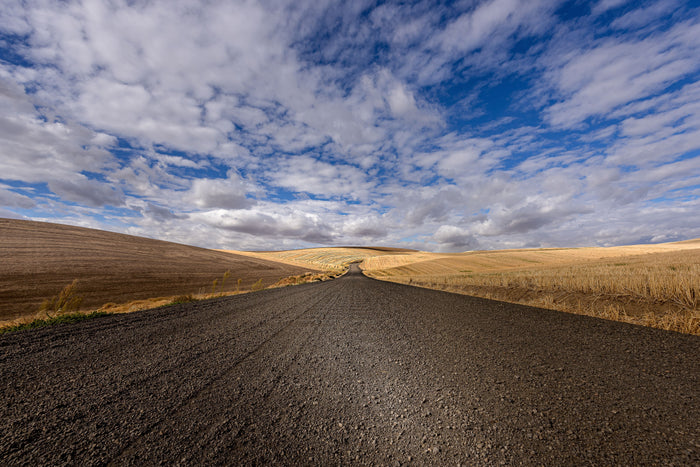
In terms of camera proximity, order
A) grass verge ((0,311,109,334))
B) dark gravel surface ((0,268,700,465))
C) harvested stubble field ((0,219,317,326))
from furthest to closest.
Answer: harvested stubble field ((0,219,317,326)) → grass verge ((0,311,109,334)) → dark gravel surface ((0,268,700,465))

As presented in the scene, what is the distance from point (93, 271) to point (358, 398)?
30467 mm

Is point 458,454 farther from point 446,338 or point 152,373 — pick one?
point 152,373

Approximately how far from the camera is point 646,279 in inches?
260

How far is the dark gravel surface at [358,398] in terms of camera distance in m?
1.91

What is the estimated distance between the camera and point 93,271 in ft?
73.6

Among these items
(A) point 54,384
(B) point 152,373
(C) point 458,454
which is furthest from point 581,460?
(A) point 54,384

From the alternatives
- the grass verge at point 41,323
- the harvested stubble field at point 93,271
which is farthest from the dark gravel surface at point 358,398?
the harvested stubble field at point 93,271

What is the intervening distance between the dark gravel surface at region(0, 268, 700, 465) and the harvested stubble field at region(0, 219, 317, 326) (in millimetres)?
9088

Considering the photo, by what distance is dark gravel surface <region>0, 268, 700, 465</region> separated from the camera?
1.91 meters

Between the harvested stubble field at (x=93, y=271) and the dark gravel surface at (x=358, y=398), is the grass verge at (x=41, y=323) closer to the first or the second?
the dark gravel surface at (x=358, y=398)

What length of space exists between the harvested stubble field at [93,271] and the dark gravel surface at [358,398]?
29.8 feet

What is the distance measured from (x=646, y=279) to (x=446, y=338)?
20.6 ft

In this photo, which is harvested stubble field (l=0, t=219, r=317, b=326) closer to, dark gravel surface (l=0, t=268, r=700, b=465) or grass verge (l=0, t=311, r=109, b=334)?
grass verge (l=0, t=311, r=109, b=334)

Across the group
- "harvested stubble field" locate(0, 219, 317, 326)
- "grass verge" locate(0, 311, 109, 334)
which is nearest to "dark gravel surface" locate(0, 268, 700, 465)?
"grass verge" locate(0, 311, 109, 334)
